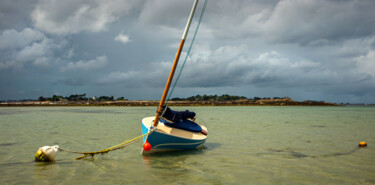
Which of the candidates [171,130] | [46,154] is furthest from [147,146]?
[46,154]

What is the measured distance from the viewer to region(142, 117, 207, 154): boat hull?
11.0 m

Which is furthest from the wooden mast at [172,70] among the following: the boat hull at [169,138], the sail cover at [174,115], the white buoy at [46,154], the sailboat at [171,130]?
the white buoy at [46,154]

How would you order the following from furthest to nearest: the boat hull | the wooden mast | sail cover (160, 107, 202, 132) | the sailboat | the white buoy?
sail cover (160, 107, 202, 132)
the boat hull
the sailboat
the wooden mast
the white buoy

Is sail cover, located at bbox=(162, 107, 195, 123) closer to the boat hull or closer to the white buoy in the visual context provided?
the boat hull

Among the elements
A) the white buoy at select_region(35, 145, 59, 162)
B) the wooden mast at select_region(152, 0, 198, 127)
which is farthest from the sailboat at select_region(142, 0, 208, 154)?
the white buoy at select_region(35, 145, 59, 162)

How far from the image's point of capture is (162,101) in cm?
1074

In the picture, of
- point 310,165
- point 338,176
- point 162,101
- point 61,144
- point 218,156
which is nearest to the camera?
point 338,176

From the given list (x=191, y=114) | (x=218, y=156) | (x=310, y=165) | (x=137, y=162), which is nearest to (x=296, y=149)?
(x=310, y=165)

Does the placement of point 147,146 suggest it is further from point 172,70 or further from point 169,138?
point 172,70

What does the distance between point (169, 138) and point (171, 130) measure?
0.75 m

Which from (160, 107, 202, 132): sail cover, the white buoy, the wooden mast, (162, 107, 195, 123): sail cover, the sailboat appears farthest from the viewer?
(160, 107, 202, 132): sail cover

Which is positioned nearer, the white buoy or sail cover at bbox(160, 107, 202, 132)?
the white buoy

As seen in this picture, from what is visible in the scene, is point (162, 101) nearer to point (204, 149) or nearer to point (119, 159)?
point (119, 159)

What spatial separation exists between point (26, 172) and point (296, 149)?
12.2m
